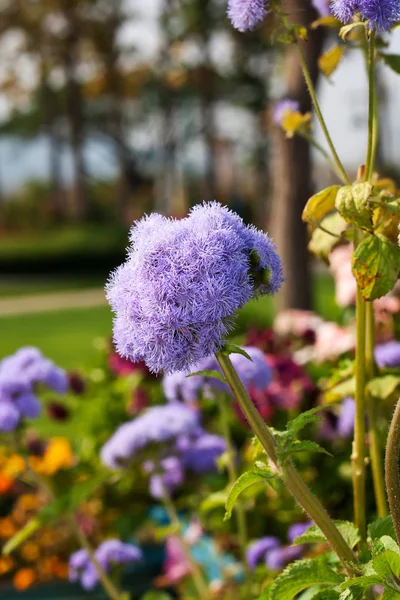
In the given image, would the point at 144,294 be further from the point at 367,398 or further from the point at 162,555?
the point at 162,555

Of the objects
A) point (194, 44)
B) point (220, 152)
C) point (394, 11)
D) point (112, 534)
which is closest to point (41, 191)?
point (220, 152)

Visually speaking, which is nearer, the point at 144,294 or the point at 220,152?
the point at 144,294

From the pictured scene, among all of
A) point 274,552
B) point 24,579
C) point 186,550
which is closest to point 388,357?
point 274,552

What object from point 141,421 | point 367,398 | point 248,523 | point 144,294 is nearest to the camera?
point 144,294

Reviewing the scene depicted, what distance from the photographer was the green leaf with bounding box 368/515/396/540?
1360mm

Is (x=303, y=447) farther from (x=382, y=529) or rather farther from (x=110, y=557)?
(x=110, y=557)

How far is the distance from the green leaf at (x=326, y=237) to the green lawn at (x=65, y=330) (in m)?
5.81

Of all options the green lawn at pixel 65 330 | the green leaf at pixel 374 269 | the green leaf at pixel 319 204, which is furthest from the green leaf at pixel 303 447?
the green lawn at pixel 65 330

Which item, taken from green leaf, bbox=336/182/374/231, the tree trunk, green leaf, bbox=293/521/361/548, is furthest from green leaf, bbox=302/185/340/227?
the tree trunk

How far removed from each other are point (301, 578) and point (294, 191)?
171 inches

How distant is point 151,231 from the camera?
117cm

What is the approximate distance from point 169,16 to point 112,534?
64.6 feet

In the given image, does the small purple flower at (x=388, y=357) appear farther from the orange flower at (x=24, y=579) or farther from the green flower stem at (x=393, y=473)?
the orange flower at (x=24, y=579)

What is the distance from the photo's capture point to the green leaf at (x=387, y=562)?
1.18 meters
